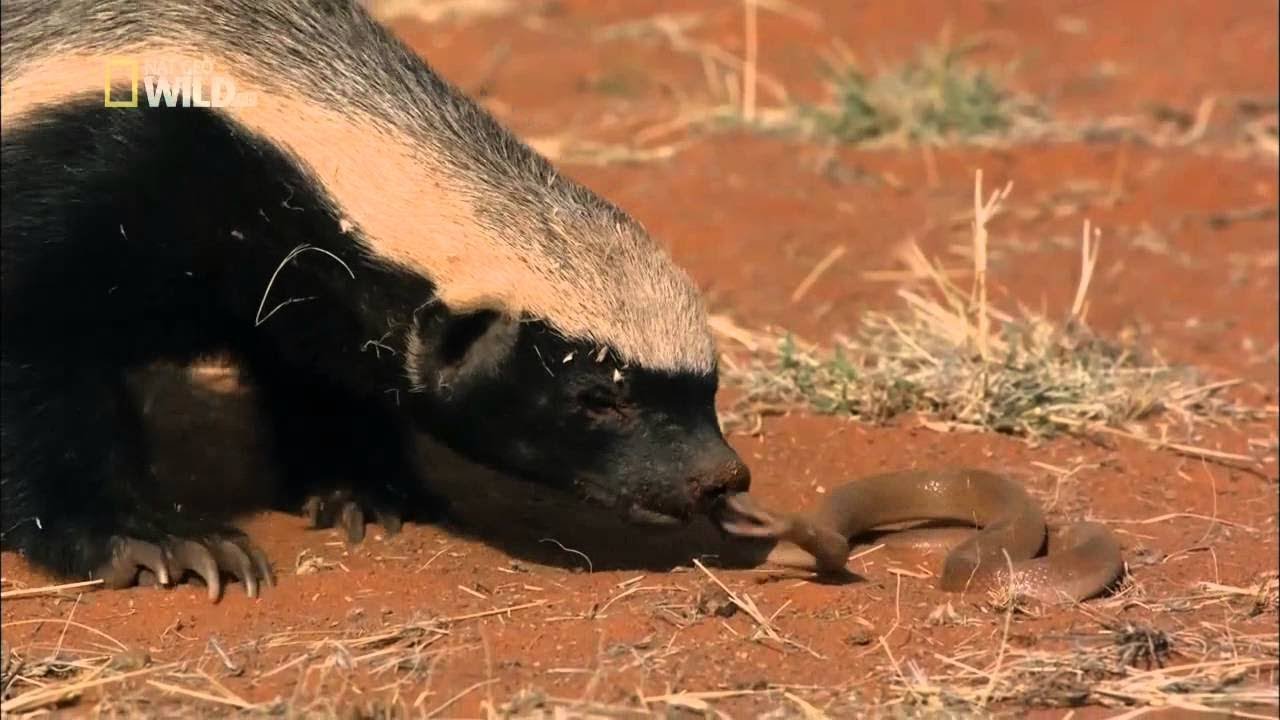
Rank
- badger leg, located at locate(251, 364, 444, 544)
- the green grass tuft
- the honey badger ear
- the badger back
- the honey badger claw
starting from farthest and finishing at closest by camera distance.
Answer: the green grass tuft
badger leg, located at locate(251, 364, 444, 544)
the honey badger claw
the honey badger ear
the badger back

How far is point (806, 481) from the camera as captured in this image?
5.17 metres

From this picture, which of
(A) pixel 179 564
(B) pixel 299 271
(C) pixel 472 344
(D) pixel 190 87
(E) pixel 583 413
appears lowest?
(A) pixel 179 564

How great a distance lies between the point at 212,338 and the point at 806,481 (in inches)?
67.1

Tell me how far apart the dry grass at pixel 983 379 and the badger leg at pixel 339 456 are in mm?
1043

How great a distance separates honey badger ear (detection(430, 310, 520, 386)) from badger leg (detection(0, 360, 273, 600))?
2.41 ft

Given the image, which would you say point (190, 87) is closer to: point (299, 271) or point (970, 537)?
point (299, 271)

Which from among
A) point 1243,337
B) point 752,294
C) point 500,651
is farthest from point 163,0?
point 1243,337

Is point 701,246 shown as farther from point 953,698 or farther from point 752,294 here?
point 953,698

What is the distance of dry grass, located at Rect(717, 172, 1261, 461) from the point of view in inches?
219

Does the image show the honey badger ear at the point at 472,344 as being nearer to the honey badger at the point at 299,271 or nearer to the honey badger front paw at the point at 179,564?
the honey badger at the point at 299,271

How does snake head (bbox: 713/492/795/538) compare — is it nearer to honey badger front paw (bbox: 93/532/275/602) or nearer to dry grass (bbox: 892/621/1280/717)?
dry grass (bbox: 892/621/1280/717)

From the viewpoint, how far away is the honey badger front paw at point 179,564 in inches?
174

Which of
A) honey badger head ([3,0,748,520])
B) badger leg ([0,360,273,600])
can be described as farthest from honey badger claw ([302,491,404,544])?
honey badger head ([3,0,748,520])

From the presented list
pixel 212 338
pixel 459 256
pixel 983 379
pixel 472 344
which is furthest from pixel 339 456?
pixel 983 379
